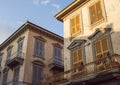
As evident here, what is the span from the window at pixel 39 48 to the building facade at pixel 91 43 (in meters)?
5.52

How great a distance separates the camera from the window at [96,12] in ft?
47.2

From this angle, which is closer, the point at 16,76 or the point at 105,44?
the point at 105,44

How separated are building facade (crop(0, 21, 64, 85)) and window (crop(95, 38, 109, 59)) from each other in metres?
A: 7.11

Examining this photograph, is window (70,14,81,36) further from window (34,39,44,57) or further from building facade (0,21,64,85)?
window (34,39,44,57)

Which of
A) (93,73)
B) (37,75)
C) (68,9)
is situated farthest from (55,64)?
(93,73)

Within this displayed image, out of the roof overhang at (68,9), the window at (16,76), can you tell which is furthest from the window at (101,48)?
the window at (16,76)

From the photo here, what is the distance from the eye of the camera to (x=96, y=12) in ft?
48.6

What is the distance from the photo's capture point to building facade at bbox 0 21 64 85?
20047 millimetres

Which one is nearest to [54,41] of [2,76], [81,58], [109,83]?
[2,76]

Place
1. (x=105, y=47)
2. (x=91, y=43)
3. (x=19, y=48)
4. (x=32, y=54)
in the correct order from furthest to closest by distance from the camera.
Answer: (x=19, y=48) < (x=32, y=54) < (x=91, y=43) < (x=105, y=47)

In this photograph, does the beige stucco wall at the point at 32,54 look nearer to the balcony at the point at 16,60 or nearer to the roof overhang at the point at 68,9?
the balcony at the point at 16,60

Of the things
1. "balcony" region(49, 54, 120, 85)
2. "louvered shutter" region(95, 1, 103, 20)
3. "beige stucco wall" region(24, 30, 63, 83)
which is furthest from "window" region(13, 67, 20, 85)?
"louvered shutter" region(95, 1, 103, 20)

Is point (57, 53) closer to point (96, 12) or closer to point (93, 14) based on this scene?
point (93, 14)

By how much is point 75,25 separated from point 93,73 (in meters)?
5.60
